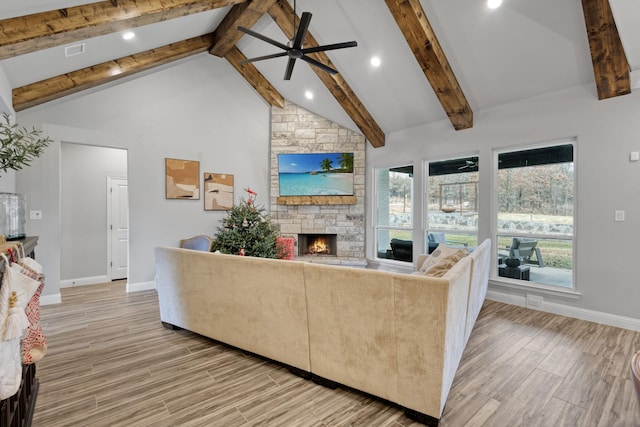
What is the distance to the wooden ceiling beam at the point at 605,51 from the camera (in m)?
2.74

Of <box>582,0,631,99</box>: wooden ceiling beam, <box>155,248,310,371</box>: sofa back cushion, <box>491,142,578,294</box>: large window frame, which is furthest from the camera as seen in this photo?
<box>491,142,578,294</box>: large window frame

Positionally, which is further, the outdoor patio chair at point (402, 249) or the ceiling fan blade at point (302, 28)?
the outdoor patio chair at point (402, 249)

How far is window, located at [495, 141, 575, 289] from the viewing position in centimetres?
375

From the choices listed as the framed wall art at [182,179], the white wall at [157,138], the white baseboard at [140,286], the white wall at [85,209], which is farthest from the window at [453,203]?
the white wall at [85,209]

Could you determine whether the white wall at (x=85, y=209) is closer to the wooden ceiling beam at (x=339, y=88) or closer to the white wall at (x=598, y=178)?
the wooden ceiling beam at (x=339, y=88)

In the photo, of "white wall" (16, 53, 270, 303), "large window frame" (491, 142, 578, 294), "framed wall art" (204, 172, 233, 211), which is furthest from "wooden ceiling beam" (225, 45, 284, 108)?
"large window frame" (491, 142, 578, 294)

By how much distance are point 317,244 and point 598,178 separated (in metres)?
4.53

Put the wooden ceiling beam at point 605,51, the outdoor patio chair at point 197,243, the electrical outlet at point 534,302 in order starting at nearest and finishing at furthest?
1. the wooden ceiling beam at point 605,51
2. the electrical outlet at point 534,302
3. the outdoor patio chair at point 197,243

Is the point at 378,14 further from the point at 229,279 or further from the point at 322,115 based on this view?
the point at 229,279

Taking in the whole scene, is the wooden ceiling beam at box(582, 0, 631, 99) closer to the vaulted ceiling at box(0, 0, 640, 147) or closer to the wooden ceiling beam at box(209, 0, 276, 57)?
the vaulted ceiling at box(0, 0, 640, 147)

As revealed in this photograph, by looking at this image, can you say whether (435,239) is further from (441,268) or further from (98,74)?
(98,74)

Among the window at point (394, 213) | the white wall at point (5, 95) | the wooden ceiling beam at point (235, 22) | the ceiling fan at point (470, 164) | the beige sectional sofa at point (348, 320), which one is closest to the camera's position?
the beige sectional sofa at point (348, 320)

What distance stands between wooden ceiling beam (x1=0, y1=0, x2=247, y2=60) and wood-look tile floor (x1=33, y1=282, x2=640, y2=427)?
8.98ft

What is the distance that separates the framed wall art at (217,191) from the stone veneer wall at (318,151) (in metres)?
0.90
